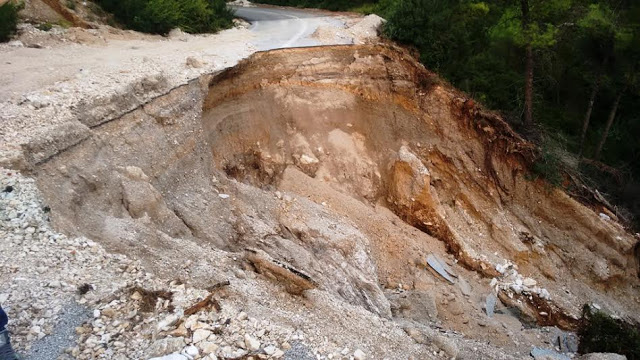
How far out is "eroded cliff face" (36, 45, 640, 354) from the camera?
923cm

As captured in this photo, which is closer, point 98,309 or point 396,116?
point 98,309

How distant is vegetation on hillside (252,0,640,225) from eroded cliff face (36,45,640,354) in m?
1.30

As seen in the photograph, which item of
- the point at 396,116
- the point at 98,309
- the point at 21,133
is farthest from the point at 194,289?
the point at 396,116

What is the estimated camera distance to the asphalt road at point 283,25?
14091mm

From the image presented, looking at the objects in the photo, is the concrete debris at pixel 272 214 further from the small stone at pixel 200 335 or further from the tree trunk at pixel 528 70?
the tree trunk at pixel 528 70

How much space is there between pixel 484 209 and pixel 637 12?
8162 mm

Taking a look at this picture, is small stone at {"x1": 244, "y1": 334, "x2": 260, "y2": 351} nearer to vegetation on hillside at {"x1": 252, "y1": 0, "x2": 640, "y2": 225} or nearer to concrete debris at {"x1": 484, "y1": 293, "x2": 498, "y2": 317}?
concrete debris at {"x1": 484, "y1": 293, "x2": 498, "y2": 317}

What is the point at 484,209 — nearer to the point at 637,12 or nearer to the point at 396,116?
the point at 396,116

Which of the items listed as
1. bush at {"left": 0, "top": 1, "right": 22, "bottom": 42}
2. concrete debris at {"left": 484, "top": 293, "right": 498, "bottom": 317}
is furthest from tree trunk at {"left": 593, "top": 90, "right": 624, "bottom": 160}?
bush at {"left": 0, "top": 1, "right": 22, "bottom": 42}

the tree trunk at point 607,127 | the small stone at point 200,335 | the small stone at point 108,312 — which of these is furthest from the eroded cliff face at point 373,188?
the tree trunk at point 607,127

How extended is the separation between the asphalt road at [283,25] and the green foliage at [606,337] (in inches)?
397

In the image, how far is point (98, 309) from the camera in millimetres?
5059

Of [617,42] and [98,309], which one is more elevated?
[617,42]

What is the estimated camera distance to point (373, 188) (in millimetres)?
13016
